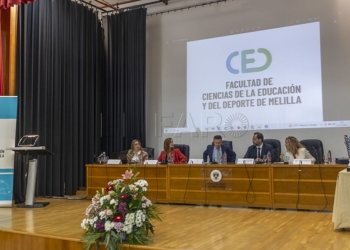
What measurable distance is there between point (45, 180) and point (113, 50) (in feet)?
9.71

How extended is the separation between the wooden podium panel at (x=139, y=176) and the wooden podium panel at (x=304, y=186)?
155 cm

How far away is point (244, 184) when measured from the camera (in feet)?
16.2

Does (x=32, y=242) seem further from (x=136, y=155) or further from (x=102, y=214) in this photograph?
(x=136, y=155)

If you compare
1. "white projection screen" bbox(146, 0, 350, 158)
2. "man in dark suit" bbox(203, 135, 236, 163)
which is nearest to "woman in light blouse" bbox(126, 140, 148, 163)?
"man in dark suit" bbox(203, 135, 236, 163)

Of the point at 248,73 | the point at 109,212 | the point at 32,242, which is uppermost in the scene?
the point at 248,73

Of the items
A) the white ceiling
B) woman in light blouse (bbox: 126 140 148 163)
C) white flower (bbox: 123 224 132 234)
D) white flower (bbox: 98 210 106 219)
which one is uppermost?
the white ceiling

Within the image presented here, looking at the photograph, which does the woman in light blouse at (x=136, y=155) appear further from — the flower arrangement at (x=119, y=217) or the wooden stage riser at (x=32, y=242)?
the flower arrangement at (x=119, y=217)

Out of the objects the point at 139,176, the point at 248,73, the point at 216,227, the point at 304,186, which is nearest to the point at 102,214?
the point at 216,227

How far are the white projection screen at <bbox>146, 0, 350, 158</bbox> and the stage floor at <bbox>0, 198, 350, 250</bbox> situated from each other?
1991 millimetres

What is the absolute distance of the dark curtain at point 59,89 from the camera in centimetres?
628

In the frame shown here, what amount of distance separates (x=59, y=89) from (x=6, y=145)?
1.91 meters

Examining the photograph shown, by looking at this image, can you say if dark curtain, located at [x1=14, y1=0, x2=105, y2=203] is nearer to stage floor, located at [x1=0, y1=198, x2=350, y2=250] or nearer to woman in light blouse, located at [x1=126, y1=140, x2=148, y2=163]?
woman in light blouse, located at [x1=126, y1=140, x2=148, y2=163]

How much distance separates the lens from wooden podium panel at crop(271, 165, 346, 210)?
14.8 feet

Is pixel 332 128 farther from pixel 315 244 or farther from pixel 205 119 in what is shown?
pixel 315 244
